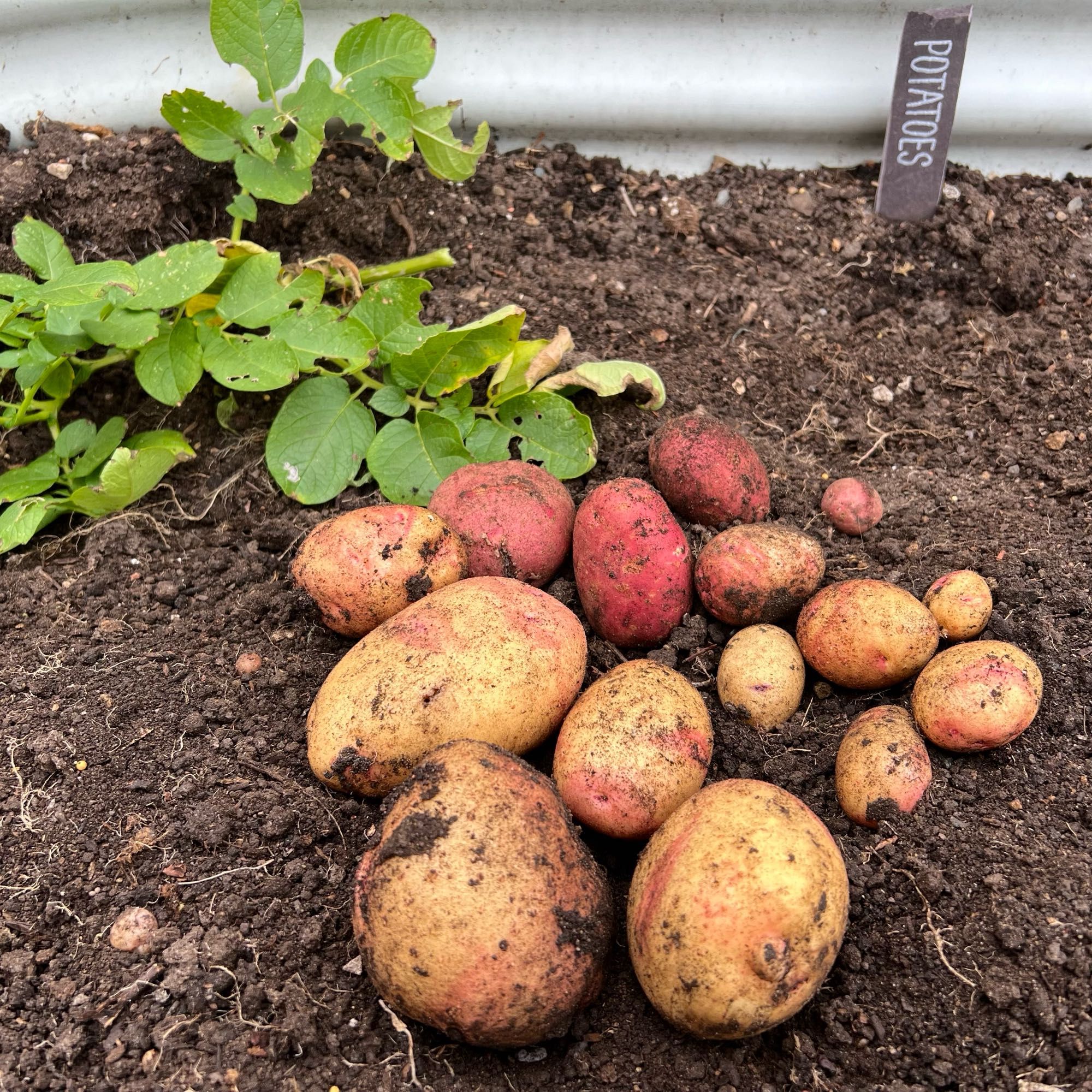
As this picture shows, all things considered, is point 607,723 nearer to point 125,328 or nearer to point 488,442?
point 488,442

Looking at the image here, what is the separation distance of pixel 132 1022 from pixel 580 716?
837 millimetres

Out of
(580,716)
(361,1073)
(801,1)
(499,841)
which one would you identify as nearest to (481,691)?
(580,716)

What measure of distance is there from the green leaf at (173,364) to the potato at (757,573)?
124 cm

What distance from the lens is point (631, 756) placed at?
1.61 meters

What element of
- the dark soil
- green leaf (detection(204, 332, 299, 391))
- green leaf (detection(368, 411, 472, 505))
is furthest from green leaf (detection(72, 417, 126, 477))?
green leaf (detection(368, 411, 472, 505))

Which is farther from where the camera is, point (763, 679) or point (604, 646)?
point (604, 646)

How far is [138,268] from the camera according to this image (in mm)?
2232

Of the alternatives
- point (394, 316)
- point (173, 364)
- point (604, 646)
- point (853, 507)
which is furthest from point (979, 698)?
point (173, 364)

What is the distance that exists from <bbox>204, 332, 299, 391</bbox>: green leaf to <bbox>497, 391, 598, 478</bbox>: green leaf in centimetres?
55

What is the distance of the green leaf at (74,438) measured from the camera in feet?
7.80

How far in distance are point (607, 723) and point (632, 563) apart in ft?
1.28

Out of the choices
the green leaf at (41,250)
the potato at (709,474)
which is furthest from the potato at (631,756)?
the green leaf at (41,250)

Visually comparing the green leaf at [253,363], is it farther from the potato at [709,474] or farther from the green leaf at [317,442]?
the potato at [709,474]

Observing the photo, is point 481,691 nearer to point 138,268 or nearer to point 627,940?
point 627,940
